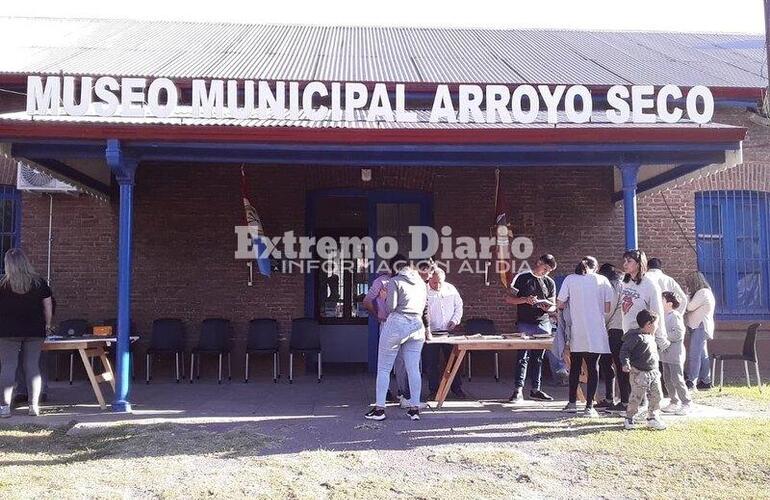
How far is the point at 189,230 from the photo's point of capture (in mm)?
10266

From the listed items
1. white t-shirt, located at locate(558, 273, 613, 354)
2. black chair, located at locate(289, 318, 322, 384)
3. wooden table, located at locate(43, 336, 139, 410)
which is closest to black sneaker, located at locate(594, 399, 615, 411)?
white t-shirt, located at locate(558, 273, 613, 354)

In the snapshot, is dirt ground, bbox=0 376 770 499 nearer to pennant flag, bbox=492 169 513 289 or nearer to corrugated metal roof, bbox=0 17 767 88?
pennant flag, bbox=492 169 513 289

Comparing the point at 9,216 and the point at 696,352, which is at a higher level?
the point at 9,216

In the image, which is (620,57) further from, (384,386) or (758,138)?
(384,386)

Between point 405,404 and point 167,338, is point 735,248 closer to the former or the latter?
point 405,404

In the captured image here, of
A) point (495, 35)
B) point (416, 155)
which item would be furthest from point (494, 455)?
point (495, 35)

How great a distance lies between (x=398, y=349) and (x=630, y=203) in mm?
3367

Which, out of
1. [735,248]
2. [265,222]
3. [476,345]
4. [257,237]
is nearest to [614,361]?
[476,345]

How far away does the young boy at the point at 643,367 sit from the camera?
6164mm

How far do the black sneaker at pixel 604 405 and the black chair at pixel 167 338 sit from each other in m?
6.03

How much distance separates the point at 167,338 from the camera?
978 centimetres

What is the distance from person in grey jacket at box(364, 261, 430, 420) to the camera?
Answer: 21.9 feet

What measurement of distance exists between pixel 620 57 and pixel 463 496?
11.1m

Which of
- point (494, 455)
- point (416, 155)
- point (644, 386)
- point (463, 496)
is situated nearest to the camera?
point (463, 496)
